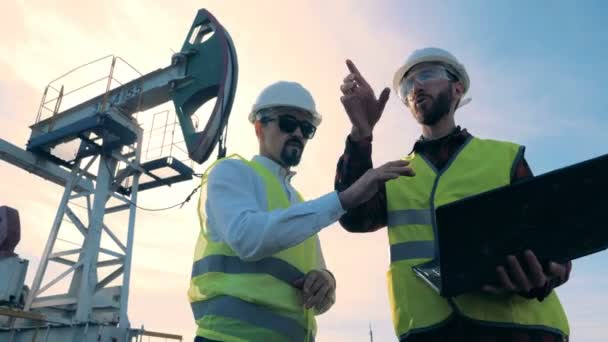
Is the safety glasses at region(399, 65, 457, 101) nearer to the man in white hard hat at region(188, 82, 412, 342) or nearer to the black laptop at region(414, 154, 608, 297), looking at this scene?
the man in white hard hat at region(188, 82, 412, 342)

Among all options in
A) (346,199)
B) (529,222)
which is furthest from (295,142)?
(529,222)

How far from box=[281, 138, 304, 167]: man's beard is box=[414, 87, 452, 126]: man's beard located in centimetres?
85

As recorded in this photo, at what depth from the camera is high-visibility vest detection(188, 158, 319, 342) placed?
2.72 m

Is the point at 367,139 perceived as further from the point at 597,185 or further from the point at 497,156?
the point at 597,185

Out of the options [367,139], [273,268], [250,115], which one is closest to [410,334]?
[273,268]

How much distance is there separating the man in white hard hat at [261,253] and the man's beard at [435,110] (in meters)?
0.76

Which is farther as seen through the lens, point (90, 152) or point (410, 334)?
point (90, 152)

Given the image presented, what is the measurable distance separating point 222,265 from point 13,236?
10.3 m

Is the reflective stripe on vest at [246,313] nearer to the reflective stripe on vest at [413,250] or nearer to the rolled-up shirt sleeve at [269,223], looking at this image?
the rolled-up shirt sleeve at [269,223]

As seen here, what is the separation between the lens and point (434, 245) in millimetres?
2754

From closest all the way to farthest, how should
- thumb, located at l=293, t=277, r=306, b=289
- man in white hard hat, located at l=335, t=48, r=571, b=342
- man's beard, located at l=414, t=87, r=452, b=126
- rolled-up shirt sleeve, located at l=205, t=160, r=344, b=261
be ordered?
man in white hard hat, located at l=335, t=48, r=571, b=342
rolled-up shirt sleeve, located at l=205, t=160, r=344, b=261
thumb, located at l=293, t=277, r=306, b=289
man's beard, located at l=414, t=87, r=452, b=126

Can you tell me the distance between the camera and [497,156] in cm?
297

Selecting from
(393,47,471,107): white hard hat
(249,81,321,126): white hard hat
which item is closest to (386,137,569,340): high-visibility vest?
(393,47,471,107): white hard hat

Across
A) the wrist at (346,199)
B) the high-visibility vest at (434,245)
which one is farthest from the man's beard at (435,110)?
the wrist at (346,199)
